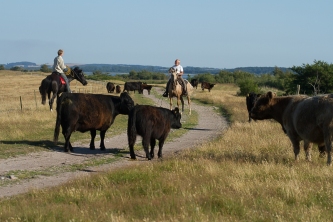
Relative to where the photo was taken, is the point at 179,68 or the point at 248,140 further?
the point at 179,68

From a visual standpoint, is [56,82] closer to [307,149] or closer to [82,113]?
[82,113]

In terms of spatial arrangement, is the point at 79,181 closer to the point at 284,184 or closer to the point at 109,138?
the point at 284,184

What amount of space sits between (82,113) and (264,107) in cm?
483

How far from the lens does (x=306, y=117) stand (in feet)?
34.7

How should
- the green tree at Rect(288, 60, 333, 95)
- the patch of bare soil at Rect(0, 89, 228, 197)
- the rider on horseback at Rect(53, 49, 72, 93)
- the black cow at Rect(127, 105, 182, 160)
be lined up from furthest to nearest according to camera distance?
the green tree at Rect(288, 60, 333, 95) < the rider on horseback at Rect(53, 49, 72, 93) < the black cow at Rect(127, 105, 182, 160) < the patch of bare soil at Rect(0, 89, 228, 197)

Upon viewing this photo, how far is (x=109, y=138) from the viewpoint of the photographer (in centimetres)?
1730

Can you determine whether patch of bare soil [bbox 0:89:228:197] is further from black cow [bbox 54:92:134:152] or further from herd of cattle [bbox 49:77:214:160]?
black cow [bbox 54:92:134:152]

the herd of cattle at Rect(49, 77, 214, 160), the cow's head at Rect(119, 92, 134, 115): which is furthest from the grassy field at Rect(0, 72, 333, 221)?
the cow's head at Rect(119, 92, 134, 115)

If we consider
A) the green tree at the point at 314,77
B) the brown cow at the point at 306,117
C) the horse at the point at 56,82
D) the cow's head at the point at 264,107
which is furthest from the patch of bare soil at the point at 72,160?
the green tree at the point at 314,77

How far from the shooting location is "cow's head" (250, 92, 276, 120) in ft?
41.4

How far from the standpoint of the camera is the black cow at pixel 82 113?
1379 cm

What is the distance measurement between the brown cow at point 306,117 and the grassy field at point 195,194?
0.48 metres

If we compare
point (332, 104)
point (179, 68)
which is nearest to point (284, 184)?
point (332, 104)

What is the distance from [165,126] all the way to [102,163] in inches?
75.4
